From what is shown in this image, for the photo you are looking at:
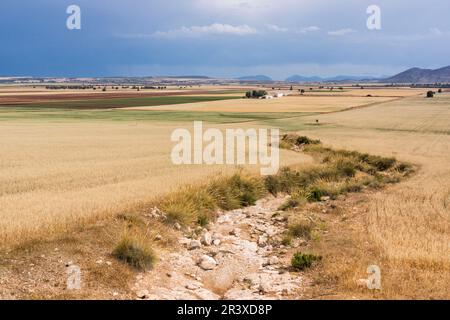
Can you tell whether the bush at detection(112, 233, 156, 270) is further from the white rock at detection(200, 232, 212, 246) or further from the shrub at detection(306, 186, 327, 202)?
the shrub at detection(306, 186, 327, 202)

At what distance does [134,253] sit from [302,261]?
14.7 ft

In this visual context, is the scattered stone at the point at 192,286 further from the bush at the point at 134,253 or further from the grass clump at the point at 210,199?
the grass clump at the point at 210,199

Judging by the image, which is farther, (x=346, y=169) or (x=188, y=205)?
(x=346, y=169)

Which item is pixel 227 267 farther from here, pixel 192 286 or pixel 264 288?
pixel 264 288

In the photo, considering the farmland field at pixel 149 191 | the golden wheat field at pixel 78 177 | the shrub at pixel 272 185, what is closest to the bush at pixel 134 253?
the farmland field at pixel 149 191

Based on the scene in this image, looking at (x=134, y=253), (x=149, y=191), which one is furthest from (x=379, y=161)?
(x=134, y=253)

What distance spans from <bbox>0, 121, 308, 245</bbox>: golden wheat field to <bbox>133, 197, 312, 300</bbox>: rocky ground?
9.55 ft

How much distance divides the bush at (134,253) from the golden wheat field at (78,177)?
6.55 ft

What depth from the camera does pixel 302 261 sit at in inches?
502

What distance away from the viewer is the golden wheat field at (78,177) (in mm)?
14242

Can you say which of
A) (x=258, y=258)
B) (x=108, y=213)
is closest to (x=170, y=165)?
(x=108, y=213)

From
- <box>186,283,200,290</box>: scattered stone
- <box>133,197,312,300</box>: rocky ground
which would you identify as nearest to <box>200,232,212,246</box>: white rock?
<box>133,197,312,300</box>: rocky ground

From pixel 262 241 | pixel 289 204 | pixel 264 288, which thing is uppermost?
pixel 289 204

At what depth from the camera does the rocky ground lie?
37.2ft
